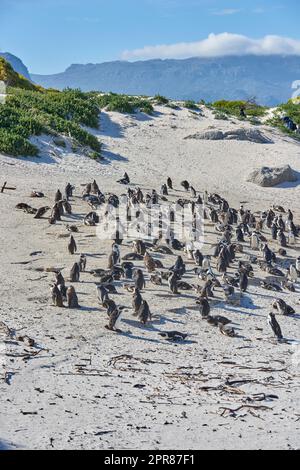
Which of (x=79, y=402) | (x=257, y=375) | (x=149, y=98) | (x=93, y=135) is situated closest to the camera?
(x=79, y=402)

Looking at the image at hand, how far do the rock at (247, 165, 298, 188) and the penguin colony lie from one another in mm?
5470

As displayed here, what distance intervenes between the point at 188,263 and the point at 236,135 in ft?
54.9

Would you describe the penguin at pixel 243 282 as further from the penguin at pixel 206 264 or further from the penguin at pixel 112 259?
the penguin at pixel 112 259

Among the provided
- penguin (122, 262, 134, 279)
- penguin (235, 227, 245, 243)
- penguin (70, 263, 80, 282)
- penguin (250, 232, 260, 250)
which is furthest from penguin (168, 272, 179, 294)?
penguin (235, 227, 245, 243)

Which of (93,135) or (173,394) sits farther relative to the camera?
(93,135)

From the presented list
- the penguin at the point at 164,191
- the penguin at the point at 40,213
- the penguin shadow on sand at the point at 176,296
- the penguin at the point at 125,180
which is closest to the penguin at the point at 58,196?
the penguin at the point at 40,213

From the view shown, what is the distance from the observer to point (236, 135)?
31.0 metres

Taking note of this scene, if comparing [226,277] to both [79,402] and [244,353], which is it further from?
[79,402]

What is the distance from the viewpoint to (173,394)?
8.63 meters

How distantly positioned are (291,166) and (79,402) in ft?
72.2

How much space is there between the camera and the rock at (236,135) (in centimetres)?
3053

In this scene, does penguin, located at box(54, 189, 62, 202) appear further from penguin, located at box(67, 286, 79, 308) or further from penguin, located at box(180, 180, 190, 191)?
penguin, located at box(67, 286, 79, 308)

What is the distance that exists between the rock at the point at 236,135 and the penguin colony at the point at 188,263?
945cm
